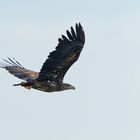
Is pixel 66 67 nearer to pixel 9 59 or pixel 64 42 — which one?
pixel 64 42

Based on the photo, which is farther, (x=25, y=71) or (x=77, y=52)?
(x=25, y=71)

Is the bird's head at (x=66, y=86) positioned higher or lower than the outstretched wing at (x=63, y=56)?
lower

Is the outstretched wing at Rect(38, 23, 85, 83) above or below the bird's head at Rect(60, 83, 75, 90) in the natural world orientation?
above

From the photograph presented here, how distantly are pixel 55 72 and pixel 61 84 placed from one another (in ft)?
1.93

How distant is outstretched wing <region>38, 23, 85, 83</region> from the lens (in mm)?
33469

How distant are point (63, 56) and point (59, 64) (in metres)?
0.45

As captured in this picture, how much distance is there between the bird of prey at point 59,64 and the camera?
33.3 metres

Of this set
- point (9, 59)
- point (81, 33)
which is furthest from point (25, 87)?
point (9, 59)

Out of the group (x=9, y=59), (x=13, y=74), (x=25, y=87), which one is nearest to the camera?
(x=25, y=87)

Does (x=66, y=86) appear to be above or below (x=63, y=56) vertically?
below

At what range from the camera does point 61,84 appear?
3438 cm

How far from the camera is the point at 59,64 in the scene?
3394cm

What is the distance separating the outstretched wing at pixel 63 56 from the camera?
110 ft

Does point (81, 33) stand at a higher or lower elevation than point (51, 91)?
higher
